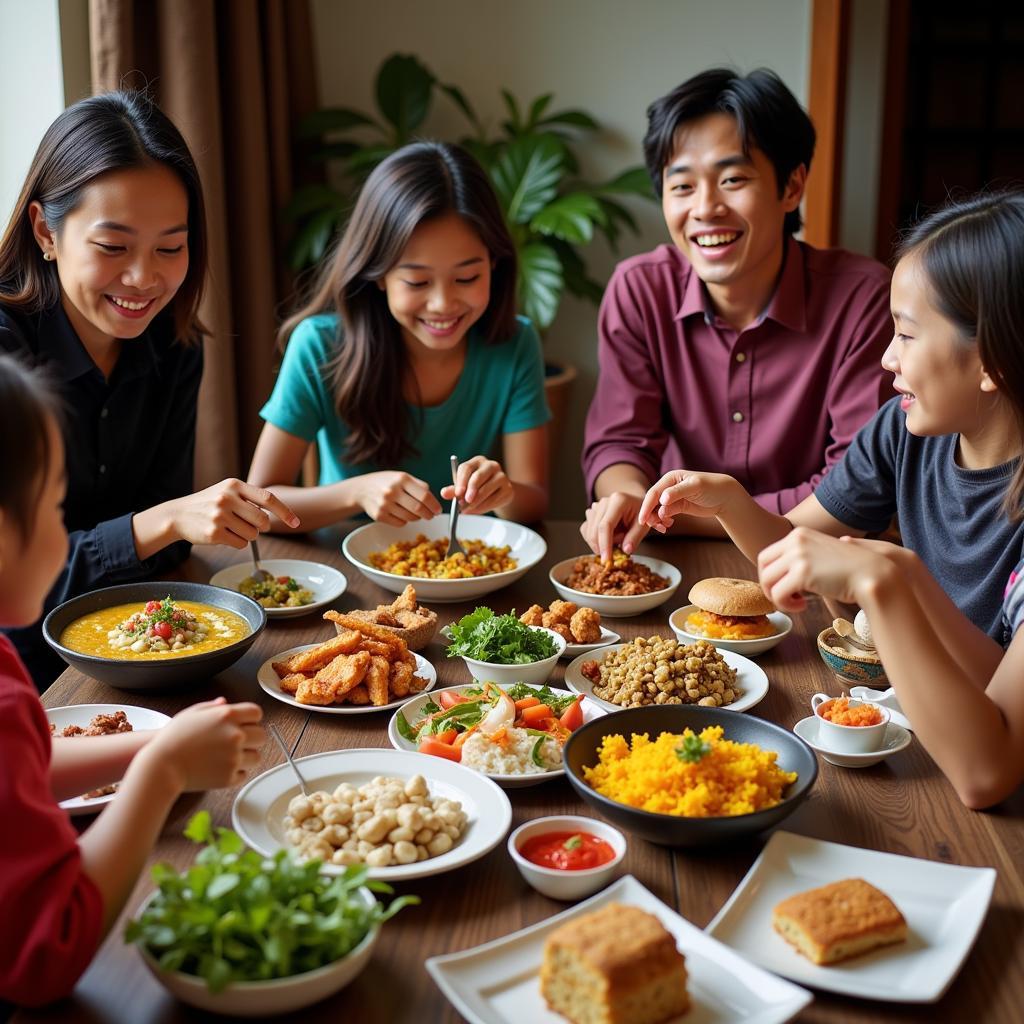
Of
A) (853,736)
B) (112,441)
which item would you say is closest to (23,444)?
(853,736)

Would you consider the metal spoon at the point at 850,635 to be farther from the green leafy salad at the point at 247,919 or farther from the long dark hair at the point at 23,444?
the long dark hair at the point at 23,444

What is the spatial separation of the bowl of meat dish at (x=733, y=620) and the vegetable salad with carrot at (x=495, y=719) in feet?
1.09

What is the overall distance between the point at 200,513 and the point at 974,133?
4.88 m

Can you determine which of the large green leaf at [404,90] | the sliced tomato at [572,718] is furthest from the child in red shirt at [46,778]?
the large green leaf at [404,90]

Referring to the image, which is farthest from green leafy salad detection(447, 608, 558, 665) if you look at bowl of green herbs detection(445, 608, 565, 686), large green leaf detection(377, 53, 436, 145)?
large green leaf detection(377, 53, 436, 145)

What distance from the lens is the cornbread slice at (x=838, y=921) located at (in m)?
1.09

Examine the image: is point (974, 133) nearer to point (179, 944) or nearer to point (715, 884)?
point (715, 884)

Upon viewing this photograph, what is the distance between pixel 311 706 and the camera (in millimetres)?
1615

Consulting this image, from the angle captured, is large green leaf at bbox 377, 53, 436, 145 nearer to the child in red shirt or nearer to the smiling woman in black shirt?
the smiling woman in black shirt

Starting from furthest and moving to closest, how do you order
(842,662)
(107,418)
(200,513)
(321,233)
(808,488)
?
(321,233)
(808,488)
(107,418)
(200,513)
(842,662)

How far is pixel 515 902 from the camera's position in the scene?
3.98 feet

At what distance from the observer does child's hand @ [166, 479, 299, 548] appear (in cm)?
194

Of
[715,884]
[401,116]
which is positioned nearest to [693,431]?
[715,884]

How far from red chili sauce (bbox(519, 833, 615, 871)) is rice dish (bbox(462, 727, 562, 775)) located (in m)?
0.15
